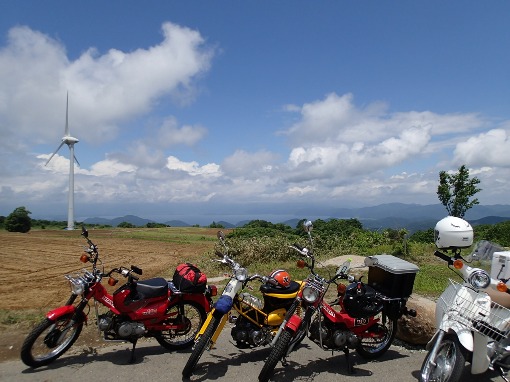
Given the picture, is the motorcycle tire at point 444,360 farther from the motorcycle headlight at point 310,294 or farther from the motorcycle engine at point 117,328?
the motorcycle engine at point 117,328

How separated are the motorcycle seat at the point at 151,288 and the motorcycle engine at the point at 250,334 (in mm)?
1093

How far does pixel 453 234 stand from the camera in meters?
4.53

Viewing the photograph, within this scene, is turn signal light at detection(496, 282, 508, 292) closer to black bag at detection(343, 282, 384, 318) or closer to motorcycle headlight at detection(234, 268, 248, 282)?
black bag at detection(343, 282, 384, 318)

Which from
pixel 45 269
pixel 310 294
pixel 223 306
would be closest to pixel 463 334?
pixel 310 294

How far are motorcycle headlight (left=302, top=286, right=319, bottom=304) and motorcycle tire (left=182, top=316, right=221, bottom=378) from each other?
1.03m

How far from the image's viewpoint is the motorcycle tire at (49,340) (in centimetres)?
456

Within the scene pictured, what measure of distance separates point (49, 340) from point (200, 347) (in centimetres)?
195

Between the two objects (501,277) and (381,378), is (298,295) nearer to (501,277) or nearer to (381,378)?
(381,378)

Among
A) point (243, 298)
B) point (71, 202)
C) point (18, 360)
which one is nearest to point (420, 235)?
point (243, 298)

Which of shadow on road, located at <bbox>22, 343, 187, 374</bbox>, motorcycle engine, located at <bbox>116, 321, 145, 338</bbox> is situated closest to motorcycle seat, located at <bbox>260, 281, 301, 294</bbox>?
shadow on road, located at <bbox>22, 343, 187, 374</bbox>

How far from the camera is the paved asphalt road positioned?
4.47 meters

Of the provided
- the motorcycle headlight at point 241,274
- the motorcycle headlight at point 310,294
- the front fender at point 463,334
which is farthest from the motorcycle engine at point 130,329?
the front fender at point 463,334

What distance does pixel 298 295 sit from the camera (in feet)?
15.3

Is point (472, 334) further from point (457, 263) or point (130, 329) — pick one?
point (130, 329)
